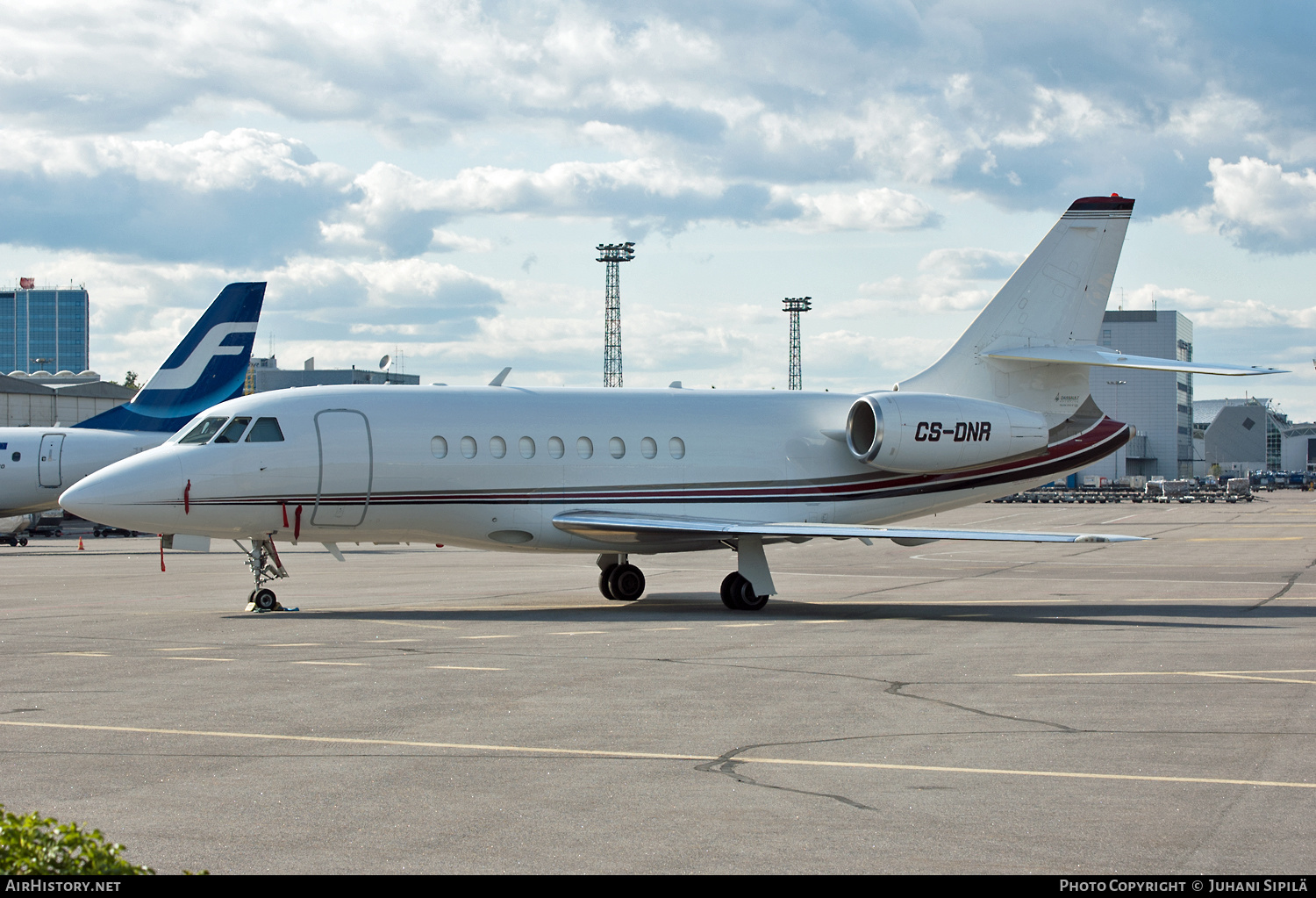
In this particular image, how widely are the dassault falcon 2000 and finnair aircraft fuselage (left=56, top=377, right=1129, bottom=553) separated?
0.11 ft

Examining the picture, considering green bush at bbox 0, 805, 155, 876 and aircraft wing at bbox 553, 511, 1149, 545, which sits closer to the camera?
green bush at bbox 0, 805, 155, 876

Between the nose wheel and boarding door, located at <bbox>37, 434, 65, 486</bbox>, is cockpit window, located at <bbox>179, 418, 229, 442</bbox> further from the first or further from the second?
boarding door, located at <bbox>37, 434, 65, 486</bbox>

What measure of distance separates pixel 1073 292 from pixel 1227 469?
191m

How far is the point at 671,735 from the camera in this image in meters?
10.2

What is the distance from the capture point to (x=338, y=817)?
7.60 metres

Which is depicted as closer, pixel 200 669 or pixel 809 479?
pixel 200 669

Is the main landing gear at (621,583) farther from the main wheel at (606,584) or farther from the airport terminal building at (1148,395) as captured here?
the airport terminal building at (1148,395)

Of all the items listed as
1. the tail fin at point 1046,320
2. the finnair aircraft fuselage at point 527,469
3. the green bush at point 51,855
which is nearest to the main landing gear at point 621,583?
the finnair aircraft fuselage at point 527,469

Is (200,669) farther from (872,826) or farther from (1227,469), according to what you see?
(1227,469)

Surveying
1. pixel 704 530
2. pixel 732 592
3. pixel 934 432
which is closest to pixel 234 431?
pixel 704 530

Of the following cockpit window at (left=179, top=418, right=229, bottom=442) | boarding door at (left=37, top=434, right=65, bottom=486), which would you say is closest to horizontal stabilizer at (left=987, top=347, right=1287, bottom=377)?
cockpit window at (left=179, top=418, right=229, bottom=442)

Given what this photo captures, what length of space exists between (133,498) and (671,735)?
12.6 metres

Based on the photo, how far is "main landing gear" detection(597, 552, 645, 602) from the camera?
2392 cm
